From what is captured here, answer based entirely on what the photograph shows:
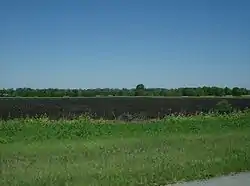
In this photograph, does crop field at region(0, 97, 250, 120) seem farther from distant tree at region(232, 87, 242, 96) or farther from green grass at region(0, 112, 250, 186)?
distant tree at region(232, 87, 242, 96)

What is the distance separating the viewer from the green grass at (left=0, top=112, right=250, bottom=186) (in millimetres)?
9625

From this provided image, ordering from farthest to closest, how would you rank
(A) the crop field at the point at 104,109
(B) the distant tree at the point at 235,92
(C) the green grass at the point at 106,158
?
1. (B) the distant tree at the point at 235,92
2. (A) the crop field at the point at 104,109
3. (C) the green grass at the point at 106,158

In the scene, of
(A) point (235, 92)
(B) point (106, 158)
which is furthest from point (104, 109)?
(A) point (235, 92)

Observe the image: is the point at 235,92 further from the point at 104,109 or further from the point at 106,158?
the point at 106,158

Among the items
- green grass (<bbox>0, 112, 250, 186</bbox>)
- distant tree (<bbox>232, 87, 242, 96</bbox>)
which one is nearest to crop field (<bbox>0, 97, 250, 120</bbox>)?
green grass (<bbox>0, 112, 250, 186</bbox>)

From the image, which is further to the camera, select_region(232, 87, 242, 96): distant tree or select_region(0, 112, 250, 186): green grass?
select_region(232, 87, 242, 96): distant tree

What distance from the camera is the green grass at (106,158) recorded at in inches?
379

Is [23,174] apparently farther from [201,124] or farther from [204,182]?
[201,124]

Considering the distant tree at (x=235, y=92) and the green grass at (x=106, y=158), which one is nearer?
the green grass at (x=106, y=158)

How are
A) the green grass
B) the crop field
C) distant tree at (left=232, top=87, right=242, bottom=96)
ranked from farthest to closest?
distant tree at (left=232, top=87, right=242, bottom=96)
the crop field
the green grass

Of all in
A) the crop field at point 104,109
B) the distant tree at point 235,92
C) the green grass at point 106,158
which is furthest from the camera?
the distant tree at point 235,92

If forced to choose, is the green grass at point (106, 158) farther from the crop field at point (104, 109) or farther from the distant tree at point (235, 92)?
the distant tree at point (235, 92)

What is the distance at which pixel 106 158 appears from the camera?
1298 cm

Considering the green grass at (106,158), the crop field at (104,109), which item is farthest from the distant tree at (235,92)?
the green grass at (106,158)
